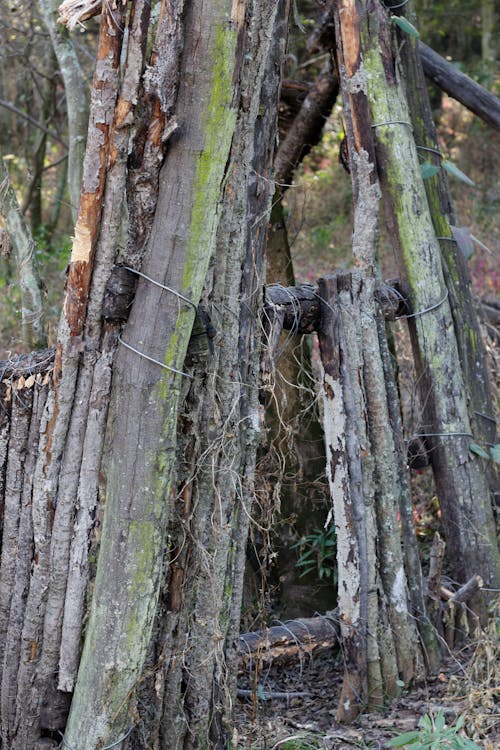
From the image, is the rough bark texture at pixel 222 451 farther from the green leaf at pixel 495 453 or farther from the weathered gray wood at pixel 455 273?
the green leaf at pixel 495 453

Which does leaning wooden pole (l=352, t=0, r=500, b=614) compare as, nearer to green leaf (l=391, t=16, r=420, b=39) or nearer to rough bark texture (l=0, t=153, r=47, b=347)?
green leaf (l=391, t=16, r=420, b=39)

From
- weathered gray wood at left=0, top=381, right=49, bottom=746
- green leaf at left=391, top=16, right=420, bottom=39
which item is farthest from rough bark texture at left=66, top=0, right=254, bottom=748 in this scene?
green leaf at left=391, top=16, right=420, bottom=39

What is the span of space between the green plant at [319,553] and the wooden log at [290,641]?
87 centimetres

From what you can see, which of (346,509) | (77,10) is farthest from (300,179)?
(77,10)

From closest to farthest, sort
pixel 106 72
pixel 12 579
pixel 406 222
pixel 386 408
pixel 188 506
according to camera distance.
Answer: pixel 106 72 < pixel 188 506 < pixel 12 579 < pixel 386 408 < pixel 406 222

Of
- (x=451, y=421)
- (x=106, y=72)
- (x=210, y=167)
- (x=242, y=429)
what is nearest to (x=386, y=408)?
(x=451, y=421)

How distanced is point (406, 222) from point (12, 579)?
2.81m

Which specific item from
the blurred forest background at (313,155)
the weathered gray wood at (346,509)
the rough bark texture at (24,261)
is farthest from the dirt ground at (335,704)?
the blurred forest background at (313,155)

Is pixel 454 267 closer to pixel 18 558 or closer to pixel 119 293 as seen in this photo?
pixel 119 293

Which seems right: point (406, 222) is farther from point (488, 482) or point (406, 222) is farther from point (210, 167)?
point (210, 167)

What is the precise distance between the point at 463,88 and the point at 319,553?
3.21 meters

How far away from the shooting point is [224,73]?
2863 millimetres

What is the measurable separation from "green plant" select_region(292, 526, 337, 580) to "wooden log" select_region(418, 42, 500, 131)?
A: 2920mm

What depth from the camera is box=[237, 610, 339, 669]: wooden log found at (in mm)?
3881
